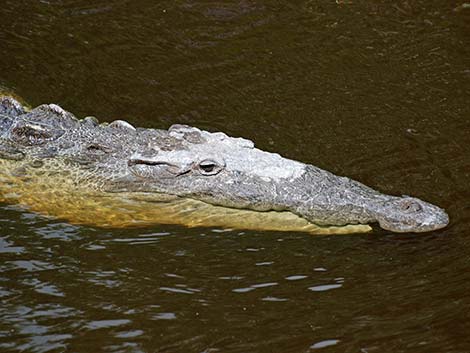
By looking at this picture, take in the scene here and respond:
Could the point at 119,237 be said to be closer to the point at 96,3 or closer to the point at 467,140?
the point at 467,140

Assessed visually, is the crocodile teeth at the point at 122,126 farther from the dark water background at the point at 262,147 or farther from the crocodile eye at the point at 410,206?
the crocodile eye at the point at 410,206

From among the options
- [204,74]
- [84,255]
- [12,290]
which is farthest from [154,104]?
[12,290]

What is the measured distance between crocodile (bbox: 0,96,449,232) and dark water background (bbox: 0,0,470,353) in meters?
0.25

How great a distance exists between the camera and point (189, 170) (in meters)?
7.16

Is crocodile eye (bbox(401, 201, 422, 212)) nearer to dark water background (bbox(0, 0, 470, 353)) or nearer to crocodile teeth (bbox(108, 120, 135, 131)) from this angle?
dark water background (bbox(0, 0, 470, 353))

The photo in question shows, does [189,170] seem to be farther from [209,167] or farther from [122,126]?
[122,126]

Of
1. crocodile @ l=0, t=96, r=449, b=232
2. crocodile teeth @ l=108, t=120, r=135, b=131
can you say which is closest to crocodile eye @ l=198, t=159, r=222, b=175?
crocodile @ l=0, t=96, r=449, b=232

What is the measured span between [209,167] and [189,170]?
0.60 feet

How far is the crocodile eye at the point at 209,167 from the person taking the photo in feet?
23.3

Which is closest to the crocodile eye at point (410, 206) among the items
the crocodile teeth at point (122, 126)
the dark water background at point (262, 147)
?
the dark water background at point (262, 147)

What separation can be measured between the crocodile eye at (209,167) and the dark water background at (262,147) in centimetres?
61

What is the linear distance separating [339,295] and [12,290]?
7.57 feet

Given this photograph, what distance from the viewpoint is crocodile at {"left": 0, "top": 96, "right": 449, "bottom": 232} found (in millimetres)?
6555

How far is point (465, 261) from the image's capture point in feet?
19.7
